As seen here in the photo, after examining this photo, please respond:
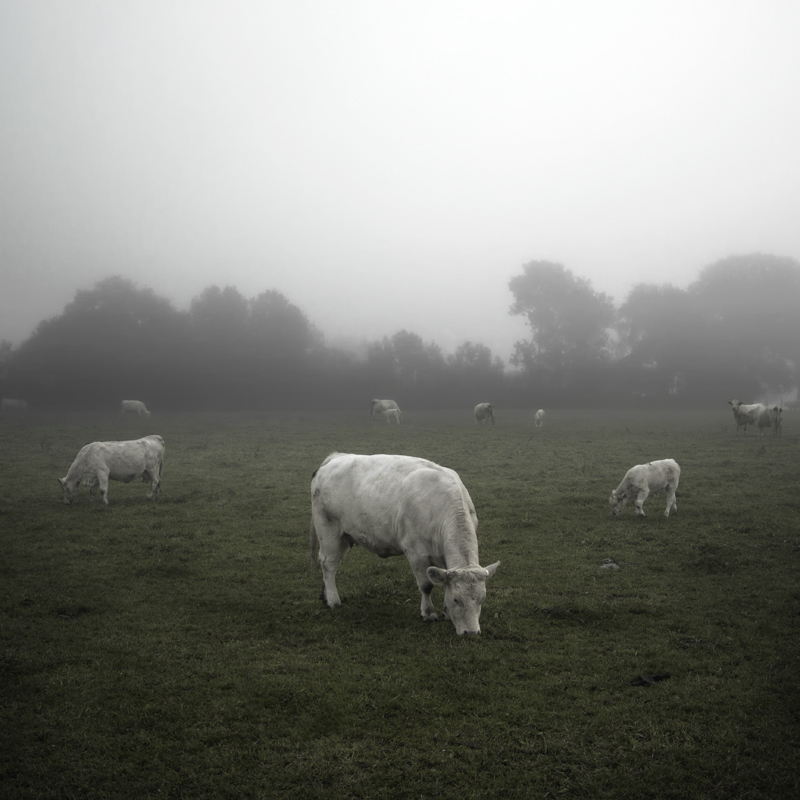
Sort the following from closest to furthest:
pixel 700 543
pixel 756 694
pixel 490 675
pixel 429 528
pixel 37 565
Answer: pixel 756 694 < pixel 490 675 < pixel 429 528 < pixel 37 565 < pixel 700 543

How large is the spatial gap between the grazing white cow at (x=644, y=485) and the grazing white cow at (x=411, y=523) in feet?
27.0

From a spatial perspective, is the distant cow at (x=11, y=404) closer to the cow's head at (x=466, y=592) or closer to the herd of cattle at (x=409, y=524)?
the herd of cattle at (x=409, y=524)

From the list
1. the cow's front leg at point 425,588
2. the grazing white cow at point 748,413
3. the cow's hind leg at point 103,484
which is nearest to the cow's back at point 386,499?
the cow's front leg at point 425,588

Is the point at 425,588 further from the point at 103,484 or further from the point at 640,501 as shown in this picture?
the point at 103,484

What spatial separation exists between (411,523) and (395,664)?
6.78 feet

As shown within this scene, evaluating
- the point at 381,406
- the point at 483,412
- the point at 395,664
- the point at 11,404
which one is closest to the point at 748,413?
the point at 483,412

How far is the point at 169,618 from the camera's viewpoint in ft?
29.5

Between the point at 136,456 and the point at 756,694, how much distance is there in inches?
679

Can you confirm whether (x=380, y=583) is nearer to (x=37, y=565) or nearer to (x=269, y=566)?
(x=269, y=566)

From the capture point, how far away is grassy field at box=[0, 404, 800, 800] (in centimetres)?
530

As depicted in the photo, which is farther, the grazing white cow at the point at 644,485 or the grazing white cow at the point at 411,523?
the grazing white cow at the point at 644,485

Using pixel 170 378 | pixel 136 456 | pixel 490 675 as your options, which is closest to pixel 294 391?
pixel 170 378

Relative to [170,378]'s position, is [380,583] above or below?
below

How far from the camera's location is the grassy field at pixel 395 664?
17.4ft
